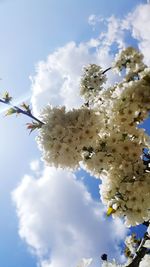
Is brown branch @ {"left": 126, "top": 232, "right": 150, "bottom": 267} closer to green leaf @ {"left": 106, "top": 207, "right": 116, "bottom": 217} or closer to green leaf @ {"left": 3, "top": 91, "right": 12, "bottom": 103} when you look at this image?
green leaf @ {"left": 106, "top": 207, "right": 116, "bottom": 217}

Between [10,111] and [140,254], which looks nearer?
[10,111]

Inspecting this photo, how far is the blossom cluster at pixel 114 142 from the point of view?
17.1ft

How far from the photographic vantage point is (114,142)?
219 inches

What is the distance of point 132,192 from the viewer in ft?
17.1

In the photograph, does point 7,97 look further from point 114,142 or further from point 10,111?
point 114,142

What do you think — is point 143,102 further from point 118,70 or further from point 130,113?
point 118,70

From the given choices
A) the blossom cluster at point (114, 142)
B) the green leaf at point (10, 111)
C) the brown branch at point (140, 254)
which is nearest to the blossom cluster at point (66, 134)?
the blossom cluster at point (114, 142)

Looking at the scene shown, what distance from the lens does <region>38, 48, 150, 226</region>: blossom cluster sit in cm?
523

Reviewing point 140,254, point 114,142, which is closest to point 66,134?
point 114,142

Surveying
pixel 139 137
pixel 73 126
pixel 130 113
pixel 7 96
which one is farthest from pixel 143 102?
pixel 7 96

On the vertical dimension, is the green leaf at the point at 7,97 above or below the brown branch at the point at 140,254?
above

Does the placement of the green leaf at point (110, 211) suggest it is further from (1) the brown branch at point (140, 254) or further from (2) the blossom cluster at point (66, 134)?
(1) the brown branch at point (140, 254)

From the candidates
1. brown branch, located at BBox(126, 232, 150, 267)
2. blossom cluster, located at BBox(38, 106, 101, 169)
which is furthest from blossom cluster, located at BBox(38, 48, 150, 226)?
brown branch, located at BBox(126, 232, 150, 267)

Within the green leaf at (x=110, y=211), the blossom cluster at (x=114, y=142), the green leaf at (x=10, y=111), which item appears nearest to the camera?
the blossom cluster at (x=114, y=142)
